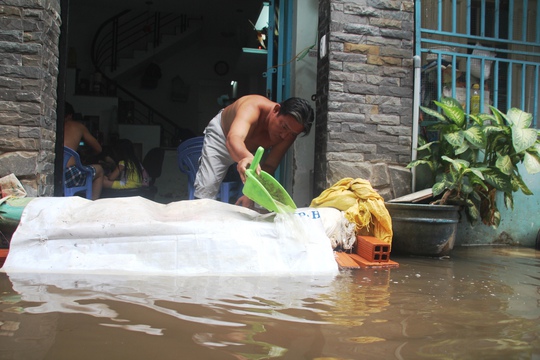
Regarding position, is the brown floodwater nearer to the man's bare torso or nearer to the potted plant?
the potted plant

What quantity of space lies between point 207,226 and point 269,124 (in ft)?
4.42

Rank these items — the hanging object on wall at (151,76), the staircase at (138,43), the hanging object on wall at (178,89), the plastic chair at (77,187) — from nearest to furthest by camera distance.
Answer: the plastic chair at (77,187)
the staircase at (138,43)
the hanging object on wall at (151,76)
the hanging object on wall at (178,89)

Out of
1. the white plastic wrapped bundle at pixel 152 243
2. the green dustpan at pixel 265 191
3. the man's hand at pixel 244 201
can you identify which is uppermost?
the green dustpan at pixel 265 191

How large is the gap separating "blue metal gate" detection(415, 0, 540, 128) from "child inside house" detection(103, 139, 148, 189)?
10.3 ft

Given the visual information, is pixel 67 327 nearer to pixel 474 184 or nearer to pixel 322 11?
pixel 474 184

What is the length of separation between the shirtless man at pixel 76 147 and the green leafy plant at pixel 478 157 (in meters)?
2.96

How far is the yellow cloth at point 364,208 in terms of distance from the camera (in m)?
2.97

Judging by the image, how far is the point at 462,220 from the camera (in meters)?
3.91

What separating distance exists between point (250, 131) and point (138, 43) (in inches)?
364

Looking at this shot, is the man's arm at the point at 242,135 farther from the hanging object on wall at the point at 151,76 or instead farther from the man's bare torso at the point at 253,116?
the hanging object on wall at the point at 151,76

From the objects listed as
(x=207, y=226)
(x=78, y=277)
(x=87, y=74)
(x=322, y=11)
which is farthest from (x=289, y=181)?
(x=87, y=74)

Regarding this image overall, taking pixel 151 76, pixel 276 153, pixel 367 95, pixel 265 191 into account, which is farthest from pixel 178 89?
pixel 265 191

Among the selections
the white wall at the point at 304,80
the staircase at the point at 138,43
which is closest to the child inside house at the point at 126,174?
the white wall at the point at 304,80

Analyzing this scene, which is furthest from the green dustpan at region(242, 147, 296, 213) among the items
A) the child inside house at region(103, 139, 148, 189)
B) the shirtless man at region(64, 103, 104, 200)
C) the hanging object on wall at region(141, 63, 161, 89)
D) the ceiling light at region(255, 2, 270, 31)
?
the hanging object on wall at region(141, 63, 161, 89)
